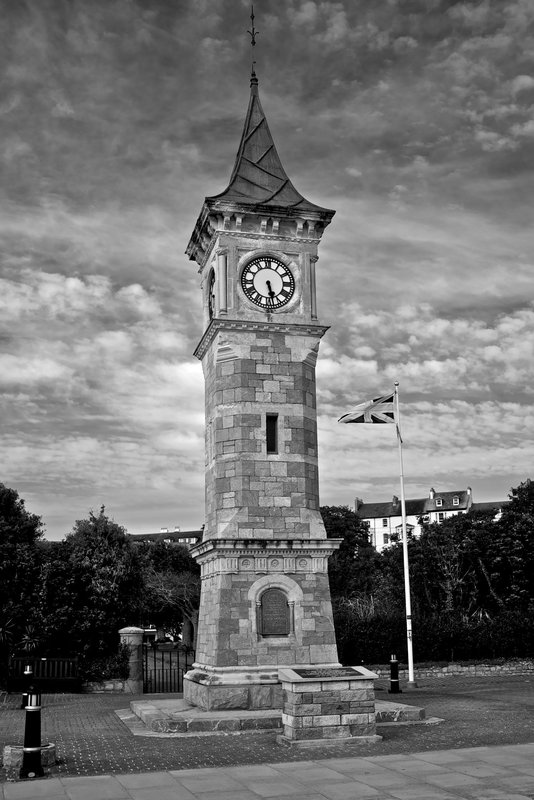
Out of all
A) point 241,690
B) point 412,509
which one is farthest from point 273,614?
point 412,509

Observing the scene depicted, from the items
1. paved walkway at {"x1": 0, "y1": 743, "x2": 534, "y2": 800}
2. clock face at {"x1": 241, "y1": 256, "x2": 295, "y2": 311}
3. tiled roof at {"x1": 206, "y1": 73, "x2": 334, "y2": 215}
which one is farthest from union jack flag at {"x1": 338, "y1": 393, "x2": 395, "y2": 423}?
paved walkway at {"x1": 0, "y1": 743, "x2": 534, "y2": 800}

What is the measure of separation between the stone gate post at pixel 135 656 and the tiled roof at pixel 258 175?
46.7 ft

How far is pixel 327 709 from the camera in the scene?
1416 centimetres

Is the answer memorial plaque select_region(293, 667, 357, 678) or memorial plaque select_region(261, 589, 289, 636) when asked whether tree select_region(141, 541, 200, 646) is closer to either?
memorial plaque select_region(261, 589, 289, 636)

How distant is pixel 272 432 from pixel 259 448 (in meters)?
0.68

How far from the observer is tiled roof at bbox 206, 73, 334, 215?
71.4 feet

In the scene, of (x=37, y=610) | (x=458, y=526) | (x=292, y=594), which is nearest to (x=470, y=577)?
(x=458, y=526)

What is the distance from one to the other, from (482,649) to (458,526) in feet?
58.0

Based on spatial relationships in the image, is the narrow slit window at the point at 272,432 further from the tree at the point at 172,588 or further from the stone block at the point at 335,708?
the tree at the point at 172,588

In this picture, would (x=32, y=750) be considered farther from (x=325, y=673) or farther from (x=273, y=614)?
(x=273, y=614)

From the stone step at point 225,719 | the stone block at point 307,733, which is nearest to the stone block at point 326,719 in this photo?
the stone block at point 307,733

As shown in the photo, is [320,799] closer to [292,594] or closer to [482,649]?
[292,594]

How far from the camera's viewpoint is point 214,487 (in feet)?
66.9

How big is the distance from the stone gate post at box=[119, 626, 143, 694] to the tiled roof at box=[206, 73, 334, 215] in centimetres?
1423
